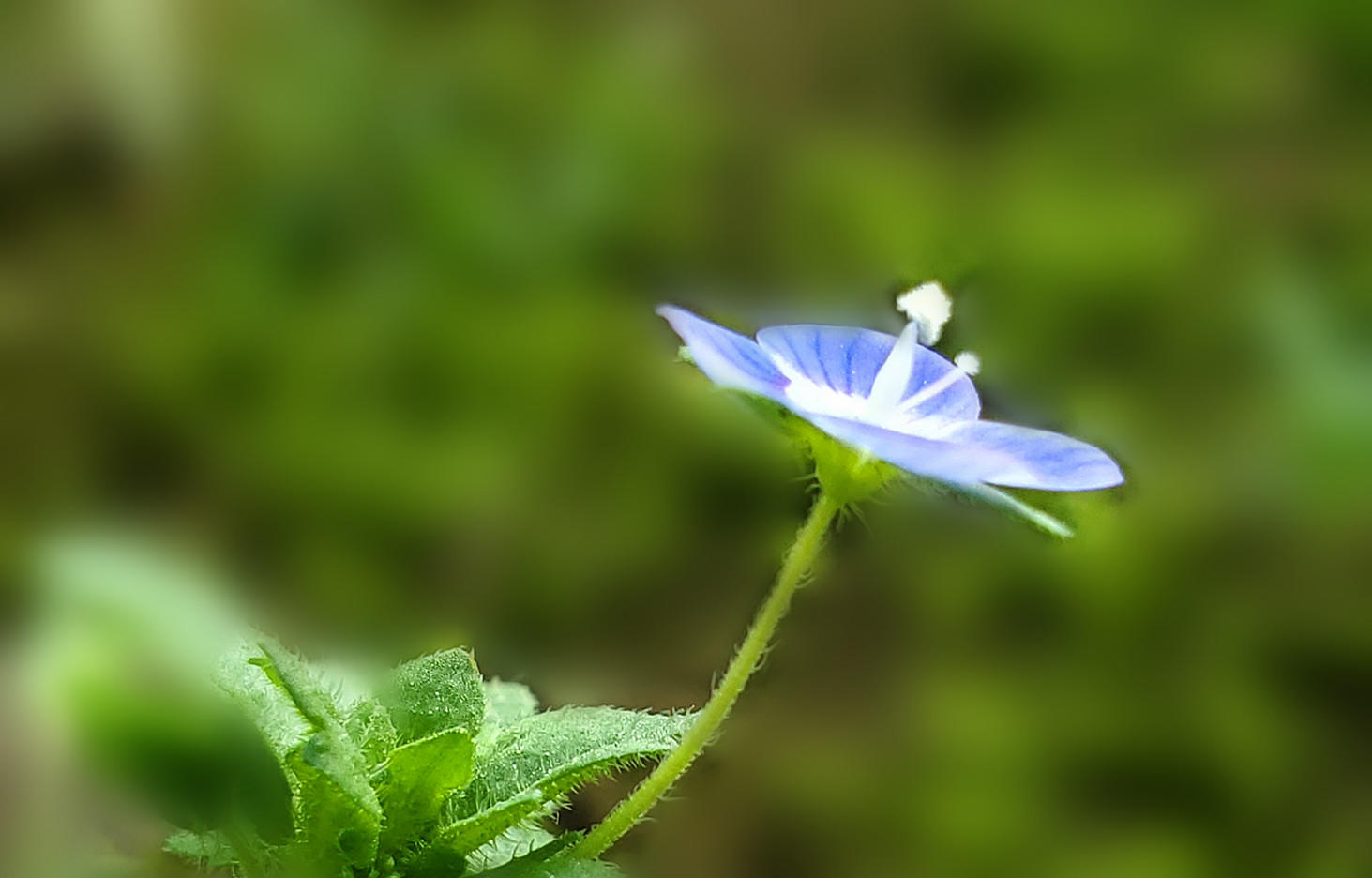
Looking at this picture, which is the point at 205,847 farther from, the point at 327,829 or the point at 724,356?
the point at 724,356

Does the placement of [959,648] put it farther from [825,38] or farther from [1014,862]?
[825,38]

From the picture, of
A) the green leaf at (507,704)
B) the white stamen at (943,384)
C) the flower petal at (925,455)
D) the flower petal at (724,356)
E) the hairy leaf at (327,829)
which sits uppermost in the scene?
the white stamen at (943,384)

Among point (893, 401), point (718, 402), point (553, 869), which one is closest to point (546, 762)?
point (553, 869)

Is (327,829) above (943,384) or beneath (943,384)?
beneath

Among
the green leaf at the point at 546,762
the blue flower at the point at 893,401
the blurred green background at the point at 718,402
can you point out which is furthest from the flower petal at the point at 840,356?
the blurred green background at the point at 718,402

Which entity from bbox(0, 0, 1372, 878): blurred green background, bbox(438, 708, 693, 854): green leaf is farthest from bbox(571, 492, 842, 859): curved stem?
bbox(0, 0, 1372, 878): blurred green background

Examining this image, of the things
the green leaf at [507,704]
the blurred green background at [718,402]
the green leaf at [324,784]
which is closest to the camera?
the green leaf at [324,784]

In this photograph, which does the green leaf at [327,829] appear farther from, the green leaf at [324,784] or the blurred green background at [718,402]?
the blurred green background at [718,402]

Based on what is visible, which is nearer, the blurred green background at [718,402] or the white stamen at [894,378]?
the white stamen at [894,378]
